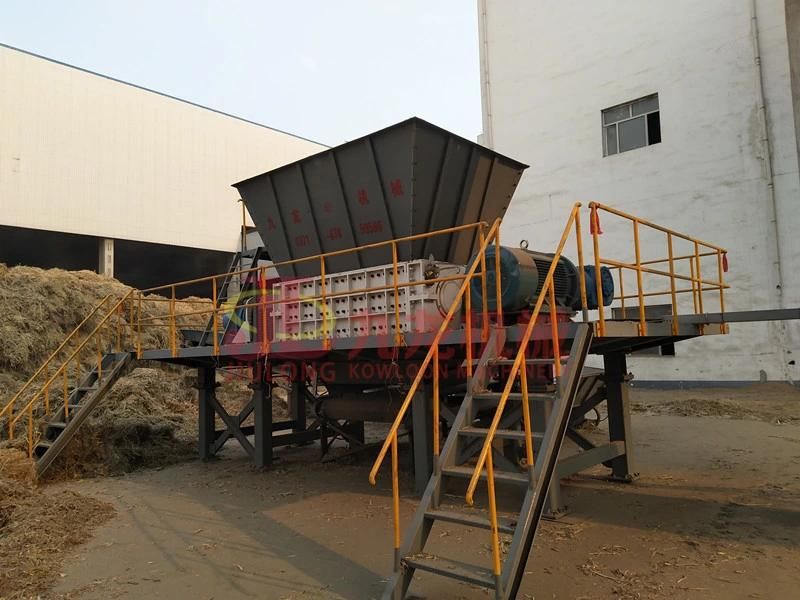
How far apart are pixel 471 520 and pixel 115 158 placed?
25.6 metres

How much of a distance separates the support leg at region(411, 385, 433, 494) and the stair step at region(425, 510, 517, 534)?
2916 mm

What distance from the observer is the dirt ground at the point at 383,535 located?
15.4ft

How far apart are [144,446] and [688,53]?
17044 mm

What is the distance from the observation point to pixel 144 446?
10617 millimetres

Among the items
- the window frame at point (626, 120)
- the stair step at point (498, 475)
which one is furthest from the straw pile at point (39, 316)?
the window frame at point (626, 120)

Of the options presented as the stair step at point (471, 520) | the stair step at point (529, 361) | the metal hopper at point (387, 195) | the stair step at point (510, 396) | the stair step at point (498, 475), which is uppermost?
the metal hopper at point (387, 195)

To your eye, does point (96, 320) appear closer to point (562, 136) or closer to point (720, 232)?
point (562, 136)

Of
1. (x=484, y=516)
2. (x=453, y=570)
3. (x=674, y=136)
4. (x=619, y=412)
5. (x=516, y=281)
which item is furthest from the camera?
(x=674, y=136)

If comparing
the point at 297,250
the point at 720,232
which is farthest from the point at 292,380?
the point at 720,232

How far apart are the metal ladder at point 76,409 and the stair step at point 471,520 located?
6.89m

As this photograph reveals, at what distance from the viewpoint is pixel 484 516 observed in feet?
14.4

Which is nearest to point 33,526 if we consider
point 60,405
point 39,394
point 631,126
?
point 39,394

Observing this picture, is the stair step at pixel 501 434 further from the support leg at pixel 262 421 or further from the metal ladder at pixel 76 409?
the metal ladder at pixel 76 409

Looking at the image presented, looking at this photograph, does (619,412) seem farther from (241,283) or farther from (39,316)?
(39,316)
